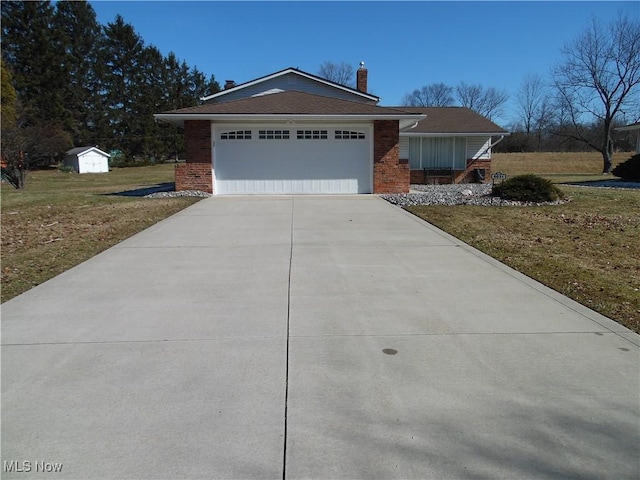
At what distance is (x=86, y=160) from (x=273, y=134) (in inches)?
1599

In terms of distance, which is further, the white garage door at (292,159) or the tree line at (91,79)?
the tree line at (91,79)

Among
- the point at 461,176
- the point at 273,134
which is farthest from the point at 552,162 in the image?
the point at 273,134

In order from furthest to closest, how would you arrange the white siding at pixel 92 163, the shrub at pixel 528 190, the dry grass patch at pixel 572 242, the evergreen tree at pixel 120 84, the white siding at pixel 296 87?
the evergreen tree at pixel 120 84 < the white siding at pixel 92 163 < the white siding at pixel 296 87 < the shrub at pixel 528 190 < the dry grass patch at pixel 572 242

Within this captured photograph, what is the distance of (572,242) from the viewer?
8734 mm

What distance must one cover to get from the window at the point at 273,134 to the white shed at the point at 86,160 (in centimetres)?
3969

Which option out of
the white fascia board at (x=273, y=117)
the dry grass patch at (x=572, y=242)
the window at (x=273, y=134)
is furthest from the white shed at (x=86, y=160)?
the dry grass patch at (x=572, y=242)

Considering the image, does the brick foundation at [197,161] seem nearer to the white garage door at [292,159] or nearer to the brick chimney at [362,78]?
the white garage door at [292,159]

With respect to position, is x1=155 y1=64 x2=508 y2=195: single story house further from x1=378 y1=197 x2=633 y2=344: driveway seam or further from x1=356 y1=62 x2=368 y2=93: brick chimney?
x1=378 y1=197 x2=633 y2=344: driveway seam

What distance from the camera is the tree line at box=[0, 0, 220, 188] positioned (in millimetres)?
50812

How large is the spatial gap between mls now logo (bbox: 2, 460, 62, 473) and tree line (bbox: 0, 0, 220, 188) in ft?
167

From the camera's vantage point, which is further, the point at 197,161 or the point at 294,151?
the point at 294,151

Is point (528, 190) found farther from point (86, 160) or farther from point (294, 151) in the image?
point (86, 160)

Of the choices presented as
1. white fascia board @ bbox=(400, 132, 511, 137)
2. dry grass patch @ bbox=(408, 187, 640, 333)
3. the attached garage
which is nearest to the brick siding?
white fascia board @ bbox=(400, 132, 511, 137)

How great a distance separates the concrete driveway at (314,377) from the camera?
2.62 meters
